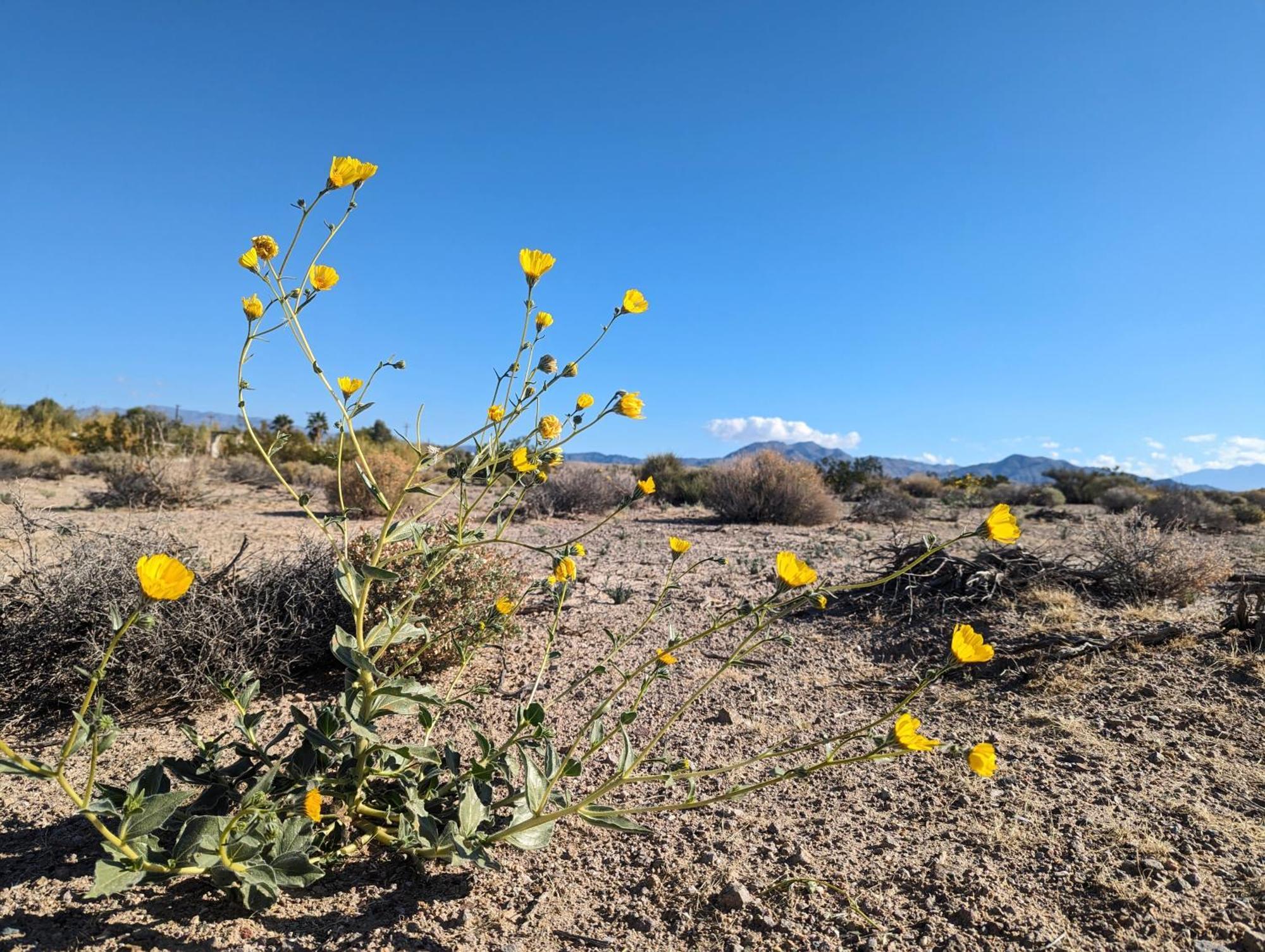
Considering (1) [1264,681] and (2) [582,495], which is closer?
(1) [1264,681]

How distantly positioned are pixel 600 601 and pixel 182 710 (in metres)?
2.67

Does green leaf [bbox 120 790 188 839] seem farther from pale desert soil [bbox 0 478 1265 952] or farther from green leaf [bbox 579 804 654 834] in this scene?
green leaf [bbox 579 804 654 834]

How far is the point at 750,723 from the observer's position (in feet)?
10.3

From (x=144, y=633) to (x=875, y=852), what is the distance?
2879 millimetres

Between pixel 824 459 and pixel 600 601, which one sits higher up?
pixel 824 459

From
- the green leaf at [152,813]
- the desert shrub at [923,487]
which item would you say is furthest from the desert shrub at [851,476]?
the green leaf at [152,813]

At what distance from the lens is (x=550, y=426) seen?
6.40 ft

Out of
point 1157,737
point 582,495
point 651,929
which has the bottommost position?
point 651,929

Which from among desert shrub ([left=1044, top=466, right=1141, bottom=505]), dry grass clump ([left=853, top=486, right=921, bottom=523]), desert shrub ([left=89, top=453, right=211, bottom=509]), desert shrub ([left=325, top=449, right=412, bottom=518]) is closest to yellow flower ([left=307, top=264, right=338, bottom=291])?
desert shrub ([left=325, top=449, right=412, bottom=518])

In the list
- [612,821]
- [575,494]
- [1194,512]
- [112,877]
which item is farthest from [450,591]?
[1194,512]

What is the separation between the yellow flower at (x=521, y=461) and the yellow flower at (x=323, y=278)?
645 millimetres

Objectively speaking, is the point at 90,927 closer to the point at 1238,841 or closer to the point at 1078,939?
the point at 1078,939

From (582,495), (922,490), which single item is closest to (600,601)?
(582,495)

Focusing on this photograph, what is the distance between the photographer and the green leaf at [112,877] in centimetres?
132
